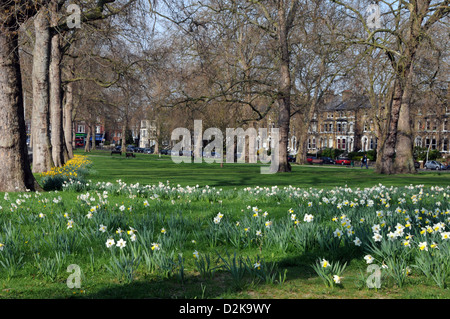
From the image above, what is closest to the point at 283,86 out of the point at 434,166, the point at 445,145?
the point at 434,166

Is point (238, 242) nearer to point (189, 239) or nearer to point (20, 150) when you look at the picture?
point (189, 239)

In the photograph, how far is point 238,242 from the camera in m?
5.14

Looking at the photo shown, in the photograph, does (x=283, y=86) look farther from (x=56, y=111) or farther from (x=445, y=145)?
(x=445, y=145)

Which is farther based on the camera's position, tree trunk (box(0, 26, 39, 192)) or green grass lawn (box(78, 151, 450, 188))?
green grass lawn (box(78, 151, 450, 188))

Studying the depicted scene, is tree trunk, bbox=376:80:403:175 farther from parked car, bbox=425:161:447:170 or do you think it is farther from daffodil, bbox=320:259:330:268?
parked car, bbox=425:161:447:170

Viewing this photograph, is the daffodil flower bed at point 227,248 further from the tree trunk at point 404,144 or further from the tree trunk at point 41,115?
the tree trunk at point 404,144

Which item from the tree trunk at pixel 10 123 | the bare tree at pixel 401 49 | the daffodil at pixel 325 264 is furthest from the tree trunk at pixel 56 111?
the daffodil at pixel 325 264

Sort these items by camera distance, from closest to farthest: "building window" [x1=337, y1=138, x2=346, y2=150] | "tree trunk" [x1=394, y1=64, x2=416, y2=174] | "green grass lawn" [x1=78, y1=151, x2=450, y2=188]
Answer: "green grass lawn" [x1=78, y1=151, x2=450, y2=188] < "tree trunk" [x1=394, y1=64, x2=416, y2=174] < "building window" [x1=337, y1=138, x2=346, y2=150]

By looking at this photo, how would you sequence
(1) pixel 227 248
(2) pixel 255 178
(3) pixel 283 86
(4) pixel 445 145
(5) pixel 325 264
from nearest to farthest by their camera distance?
(5) pixel 325 264, (1) pixel 227 248, (2) pixel 255 178, (3) pixel 283 86, (4) pixel 445 145

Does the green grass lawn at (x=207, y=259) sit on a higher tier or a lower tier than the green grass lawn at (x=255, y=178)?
higher

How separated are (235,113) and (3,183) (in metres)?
13.9

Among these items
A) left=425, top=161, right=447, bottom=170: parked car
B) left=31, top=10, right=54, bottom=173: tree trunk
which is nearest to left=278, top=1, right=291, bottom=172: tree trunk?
left=31, top=10, right=54, bottom=173: tree trunk

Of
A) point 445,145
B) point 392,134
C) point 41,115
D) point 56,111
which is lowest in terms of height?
point 445,145
